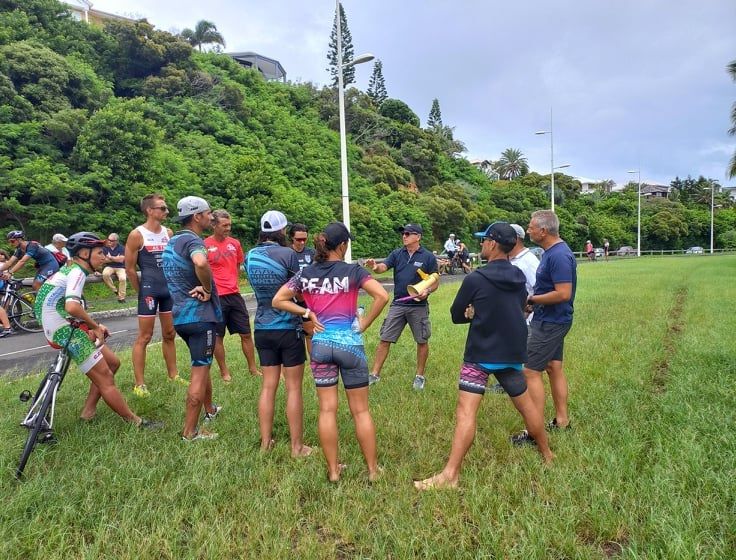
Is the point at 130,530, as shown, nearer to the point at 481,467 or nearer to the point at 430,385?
the point at 481,467

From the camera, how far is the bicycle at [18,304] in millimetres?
9930

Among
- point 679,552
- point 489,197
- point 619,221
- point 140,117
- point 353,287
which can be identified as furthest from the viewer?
point 619,221

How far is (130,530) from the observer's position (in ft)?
9.28

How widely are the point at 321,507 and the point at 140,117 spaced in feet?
62.7

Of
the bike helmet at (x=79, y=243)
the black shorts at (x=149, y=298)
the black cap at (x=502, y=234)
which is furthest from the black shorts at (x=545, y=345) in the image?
the black shorts at (x=149, y=298)

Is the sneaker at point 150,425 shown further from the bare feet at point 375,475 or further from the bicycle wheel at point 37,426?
the bare feet at point 375,475

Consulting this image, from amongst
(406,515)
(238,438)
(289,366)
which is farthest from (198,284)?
(406,515)

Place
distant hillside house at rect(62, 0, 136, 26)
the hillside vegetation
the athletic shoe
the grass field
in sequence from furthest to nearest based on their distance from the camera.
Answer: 1. distant hillside house at rect(62, 0, 136, 26)
2. the hillside vegetation
3. the athletic shoe
4. the grass field

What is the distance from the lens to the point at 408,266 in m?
5.83

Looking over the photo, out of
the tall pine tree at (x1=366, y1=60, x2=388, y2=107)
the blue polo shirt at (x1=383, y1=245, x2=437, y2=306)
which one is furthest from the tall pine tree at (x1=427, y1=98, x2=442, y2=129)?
the blue polo shirt at (x1=383, y1=245, x2=437, y2=306)

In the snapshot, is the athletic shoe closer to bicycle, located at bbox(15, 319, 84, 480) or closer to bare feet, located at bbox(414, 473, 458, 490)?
bare feet, located at bbox(414, 473, 458, 490)

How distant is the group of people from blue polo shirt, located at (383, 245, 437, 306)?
0.62 meters

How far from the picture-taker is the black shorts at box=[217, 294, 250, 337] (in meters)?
5.79

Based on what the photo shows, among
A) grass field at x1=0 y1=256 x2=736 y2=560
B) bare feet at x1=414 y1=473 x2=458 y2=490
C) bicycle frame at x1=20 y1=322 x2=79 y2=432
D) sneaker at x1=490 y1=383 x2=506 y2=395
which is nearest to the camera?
grass field at x1=0 y1=256 x2=736 y2=560
